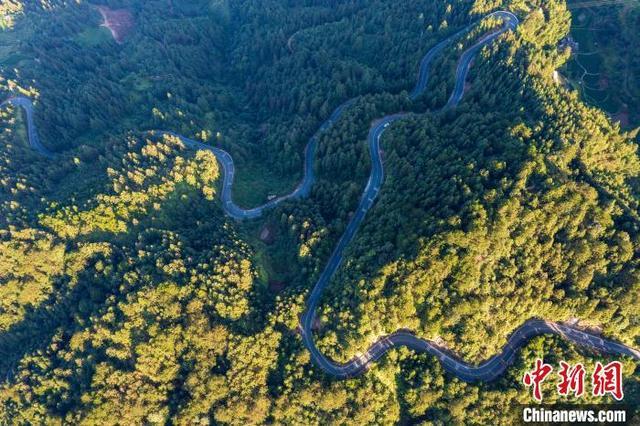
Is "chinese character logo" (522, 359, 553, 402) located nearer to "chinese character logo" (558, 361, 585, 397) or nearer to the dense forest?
the dense forest

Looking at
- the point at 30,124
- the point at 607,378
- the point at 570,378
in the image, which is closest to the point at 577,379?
the point at 570,378

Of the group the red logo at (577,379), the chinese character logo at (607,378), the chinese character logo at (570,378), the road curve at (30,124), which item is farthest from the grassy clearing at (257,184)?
the chinese character logo at (607,378)

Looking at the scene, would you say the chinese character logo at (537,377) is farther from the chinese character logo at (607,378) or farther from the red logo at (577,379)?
the chinese character logo at (607,378)

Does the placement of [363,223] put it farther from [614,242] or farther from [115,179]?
[115,179]

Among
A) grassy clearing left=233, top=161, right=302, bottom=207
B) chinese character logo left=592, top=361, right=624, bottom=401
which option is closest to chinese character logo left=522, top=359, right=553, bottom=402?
chinese character logo left=592, top=361, right=624, bottom=401

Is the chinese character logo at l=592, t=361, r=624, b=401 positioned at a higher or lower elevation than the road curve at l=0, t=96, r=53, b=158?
higher

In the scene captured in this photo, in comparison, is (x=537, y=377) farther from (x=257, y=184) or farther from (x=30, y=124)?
(x=30, y=124)
